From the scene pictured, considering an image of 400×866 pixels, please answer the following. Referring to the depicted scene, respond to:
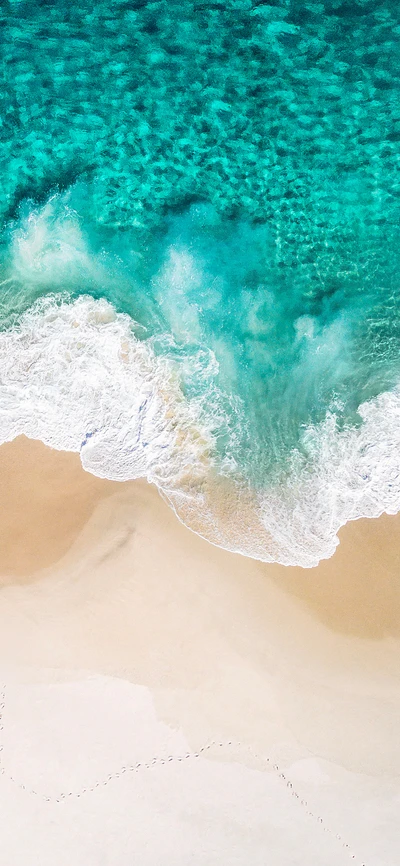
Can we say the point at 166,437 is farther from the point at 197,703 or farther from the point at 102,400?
the point at 197,703

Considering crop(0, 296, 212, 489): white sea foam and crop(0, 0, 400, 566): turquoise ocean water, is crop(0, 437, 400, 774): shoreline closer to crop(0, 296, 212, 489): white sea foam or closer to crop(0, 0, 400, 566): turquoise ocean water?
crop(0, 0, 400, 566): turquoise ocean water

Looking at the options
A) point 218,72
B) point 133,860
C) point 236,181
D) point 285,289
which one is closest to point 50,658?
point 133,860

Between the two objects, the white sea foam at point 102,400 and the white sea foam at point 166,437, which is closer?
the white sea foam at point 166,437

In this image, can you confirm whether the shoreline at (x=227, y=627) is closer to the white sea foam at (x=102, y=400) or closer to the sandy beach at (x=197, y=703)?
the sandy beach at (x=197, y=703)

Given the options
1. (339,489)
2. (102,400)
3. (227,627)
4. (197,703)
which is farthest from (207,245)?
(197,703)

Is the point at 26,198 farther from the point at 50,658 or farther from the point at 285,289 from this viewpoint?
the point at 50,658

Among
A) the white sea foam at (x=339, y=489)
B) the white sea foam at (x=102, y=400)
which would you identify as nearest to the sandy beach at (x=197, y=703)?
the white sea foam at (x=339, y=489)

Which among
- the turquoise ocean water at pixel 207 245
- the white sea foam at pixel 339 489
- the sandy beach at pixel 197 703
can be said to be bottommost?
the sandy beach at pixel 197 703
